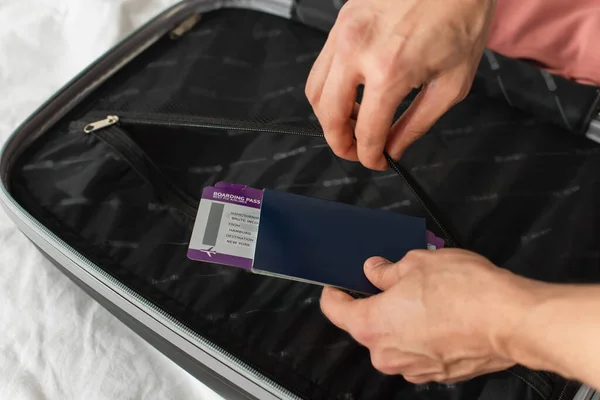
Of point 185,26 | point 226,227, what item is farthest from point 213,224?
point 185,26

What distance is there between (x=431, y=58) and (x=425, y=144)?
0.21 meters

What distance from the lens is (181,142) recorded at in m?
0.61

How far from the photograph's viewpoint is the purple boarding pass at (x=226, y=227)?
0.47m

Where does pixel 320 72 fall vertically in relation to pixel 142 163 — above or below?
above

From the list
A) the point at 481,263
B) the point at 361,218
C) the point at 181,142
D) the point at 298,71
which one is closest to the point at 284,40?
the point at 298,71

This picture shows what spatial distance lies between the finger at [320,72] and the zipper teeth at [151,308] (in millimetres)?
222

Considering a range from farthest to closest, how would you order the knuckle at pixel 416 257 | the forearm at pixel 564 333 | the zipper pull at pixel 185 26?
the zipper pull at pixel 185 26 < the knuckle at pixel 416 257 < the forearm at pixel 564 333

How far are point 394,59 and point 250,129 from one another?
0.62ft

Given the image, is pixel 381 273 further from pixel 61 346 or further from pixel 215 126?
pixel 61 346

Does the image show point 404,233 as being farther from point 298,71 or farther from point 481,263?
point 298,71

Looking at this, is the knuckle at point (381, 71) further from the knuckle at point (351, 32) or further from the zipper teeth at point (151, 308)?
the zipper teeth at point (151, 308)

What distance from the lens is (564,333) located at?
11.5 inches

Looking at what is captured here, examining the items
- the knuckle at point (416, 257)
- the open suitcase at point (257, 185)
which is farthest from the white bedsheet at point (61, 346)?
the knuckle at point (416, 257)

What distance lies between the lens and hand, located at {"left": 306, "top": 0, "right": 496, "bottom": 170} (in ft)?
1.32
